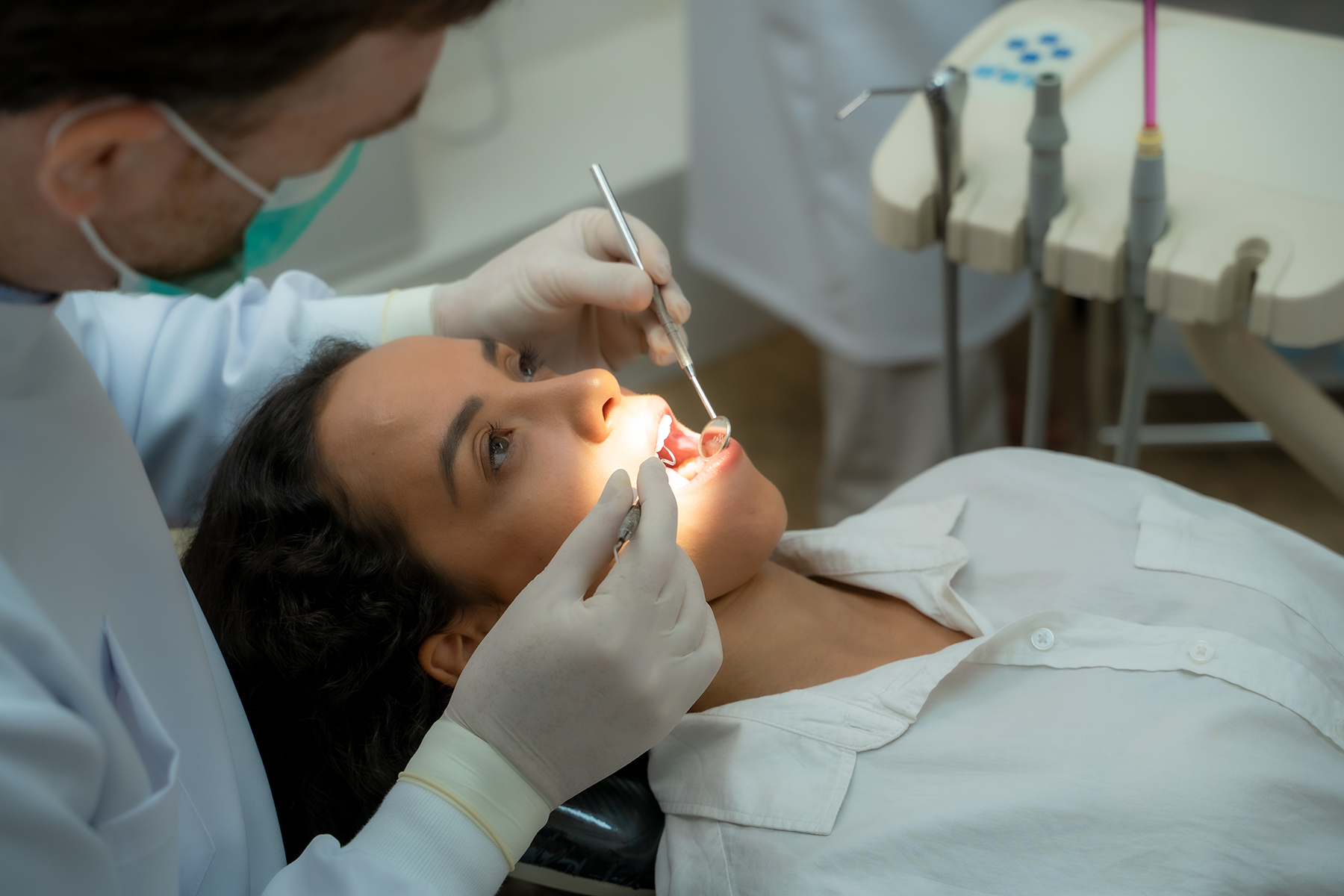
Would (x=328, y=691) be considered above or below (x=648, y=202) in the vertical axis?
above

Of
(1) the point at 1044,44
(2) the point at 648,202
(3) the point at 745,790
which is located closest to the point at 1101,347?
(1) the point at 1044,44

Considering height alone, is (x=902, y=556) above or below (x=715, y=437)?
below

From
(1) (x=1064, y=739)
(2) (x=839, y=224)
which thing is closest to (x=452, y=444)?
(1) (x=1064, y=739)

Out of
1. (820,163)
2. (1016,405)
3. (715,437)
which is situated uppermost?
(715,437)

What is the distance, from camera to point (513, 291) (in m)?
1.35

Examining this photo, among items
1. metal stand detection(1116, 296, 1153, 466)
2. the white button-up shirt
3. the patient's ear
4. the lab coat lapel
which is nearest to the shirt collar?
the white button-up shirt

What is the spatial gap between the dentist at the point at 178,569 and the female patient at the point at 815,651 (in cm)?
12

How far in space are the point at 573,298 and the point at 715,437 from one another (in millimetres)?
276

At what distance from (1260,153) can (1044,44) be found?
36 centimetres

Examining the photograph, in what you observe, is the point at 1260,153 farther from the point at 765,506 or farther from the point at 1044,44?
the point at 765,506

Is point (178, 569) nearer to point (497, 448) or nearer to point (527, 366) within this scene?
point (497, 448)

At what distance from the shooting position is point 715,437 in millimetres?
1148

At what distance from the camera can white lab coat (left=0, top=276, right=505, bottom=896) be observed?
71 centimetres

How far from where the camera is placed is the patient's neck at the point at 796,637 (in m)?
1.15
